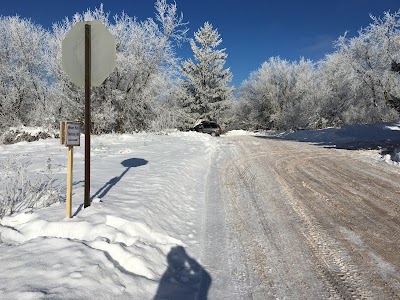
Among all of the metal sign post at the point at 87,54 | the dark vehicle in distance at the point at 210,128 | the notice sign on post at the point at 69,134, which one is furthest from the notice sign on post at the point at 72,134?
the dark vehicle in distance at the point at 210,128

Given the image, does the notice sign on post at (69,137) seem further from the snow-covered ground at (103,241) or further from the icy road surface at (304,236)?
the icy road surface at (304,236)

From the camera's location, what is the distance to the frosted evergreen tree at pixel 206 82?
3969 cm

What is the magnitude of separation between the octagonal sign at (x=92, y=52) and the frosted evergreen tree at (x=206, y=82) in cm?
3403

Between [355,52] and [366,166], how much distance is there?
2522cm

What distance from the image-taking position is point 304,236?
4.62 meters

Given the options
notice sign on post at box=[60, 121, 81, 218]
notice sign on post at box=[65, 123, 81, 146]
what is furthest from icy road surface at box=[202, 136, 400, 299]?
notice sign on post at box=[65, 123, 81, 146]

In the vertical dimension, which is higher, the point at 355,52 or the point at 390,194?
the point at 355,52

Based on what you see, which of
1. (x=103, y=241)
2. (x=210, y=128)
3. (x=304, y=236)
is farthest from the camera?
(x=210, y=128)

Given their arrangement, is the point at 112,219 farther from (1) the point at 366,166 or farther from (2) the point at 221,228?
(1) the point at 366,166

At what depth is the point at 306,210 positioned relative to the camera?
5.81 metres

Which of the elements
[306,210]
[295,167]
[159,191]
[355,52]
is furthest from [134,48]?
[355,52]

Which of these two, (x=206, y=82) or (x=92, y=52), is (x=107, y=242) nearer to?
(x=92, y=52)

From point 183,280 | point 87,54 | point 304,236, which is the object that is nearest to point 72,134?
point 87,54

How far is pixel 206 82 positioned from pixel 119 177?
34.5m
